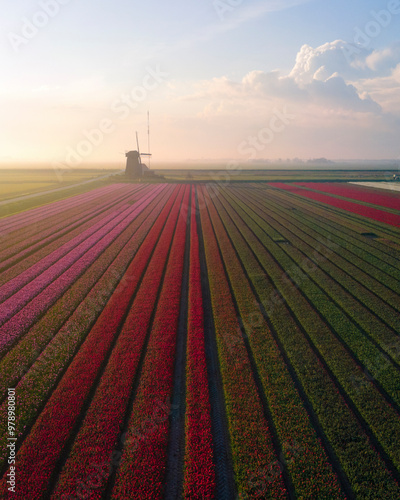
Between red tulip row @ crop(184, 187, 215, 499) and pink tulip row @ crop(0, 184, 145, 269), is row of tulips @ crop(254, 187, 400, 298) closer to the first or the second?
red tulip row @ crop(184, 187, 215, 499)

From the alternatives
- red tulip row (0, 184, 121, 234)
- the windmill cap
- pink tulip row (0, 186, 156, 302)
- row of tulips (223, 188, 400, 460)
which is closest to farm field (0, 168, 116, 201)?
red tulip row (0, 184, 121, 234)

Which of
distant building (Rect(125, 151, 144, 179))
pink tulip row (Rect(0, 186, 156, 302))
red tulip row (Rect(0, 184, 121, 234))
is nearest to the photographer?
pink tulip row (Rect(0, 186, 156, 302))

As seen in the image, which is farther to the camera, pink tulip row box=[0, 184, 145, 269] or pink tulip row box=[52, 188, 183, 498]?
pink tulip row box=[0, 184, 145, 269]

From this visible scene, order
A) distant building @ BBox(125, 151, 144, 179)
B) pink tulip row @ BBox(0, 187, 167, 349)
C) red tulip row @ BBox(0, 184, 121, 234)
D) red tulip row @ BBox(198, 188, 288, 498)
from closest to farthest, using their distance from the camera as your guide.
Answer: red tulip row @ BBox(198, 188, 288, 498), pink tulip row @ BBox(0, 187, 167, 349), red tulip row @ BBox(0, 184, 121, 234), distant building @ BBox(125, 151, 144, 179)

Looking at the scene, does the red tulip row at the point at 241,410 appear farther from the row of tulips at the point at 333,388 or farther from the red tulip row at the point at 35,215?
the red tulip row at the point at 35,215

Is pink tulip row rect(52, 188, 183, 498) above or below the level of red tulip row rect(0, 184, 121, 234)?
below

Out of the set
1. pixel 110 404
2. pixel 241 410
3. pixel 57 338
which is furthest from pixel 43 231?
pixel 241 410

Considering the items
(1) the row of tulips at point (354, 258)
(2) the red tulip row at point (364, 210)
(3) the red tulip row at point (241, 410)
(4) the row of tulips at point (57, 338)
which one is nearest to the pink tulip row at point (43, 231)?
(4) the row of tulips at point (57, 338)
